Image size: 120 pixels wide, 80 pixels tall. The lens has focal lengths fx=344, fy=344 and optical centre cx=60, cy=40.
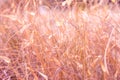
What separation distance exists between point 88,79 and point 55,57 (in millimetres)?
155

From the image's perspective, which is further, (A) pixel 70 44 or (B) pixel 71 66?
(A) pixel 70 44

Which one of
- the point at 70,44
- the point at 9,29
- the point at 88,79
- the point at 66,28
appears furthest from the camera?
the point at 9,29

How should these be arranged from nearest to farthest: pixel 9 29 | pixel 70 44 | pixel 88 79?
pixel 88 79 → pixel 70 44 → pixel 9 29

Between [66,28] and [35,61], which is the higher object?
[66,28]

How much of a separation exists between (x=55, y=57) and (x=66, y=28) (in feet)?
0.88

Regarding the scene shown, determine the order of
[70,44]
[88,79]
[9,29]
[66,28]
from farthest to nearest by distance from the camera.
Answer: [9,29] < [66,28] < [70,44] < [88,79]

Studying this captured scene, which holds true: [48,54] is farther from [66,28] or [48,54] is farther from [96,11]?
[96,11]

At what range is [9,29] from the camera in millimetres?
1710

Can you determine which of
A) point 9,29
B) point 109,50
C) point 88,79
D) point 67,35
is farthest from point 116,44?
point 9,29

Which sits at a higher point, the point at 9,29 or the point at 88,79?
the point at 9,29

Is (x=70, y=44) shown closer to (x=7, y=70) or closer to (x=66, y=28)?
(x=66, y=28)

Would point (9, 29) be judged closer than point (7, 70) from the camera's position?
No

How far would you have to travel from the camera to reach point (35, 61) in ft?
4.60

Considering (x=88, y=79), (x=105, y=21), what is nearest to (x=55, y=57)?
(x=88, y=79)
